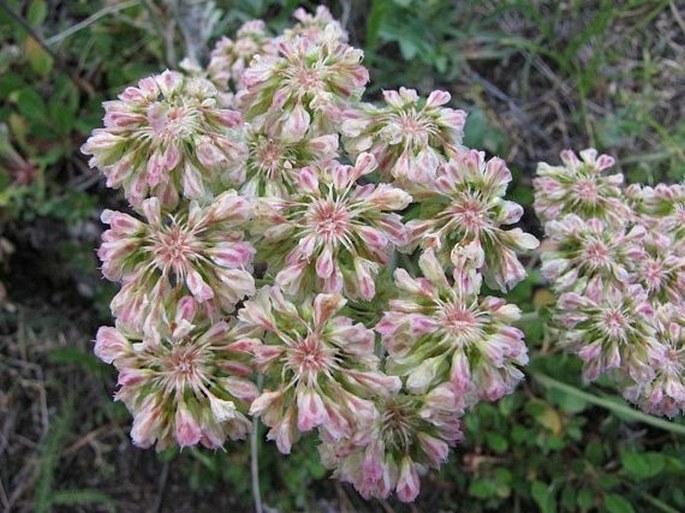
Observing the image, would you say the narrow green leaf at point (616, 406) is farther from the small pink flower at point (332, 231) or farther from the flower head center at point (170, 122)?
the flower head center at point (170, 122)

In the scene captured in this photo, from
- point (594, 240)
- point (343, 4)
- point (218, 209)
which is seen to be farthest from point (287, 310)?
point (343, 4)

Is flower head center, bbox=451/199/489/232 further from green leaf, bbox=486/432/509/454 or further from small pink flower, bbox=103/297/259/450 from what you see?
green leaf, bbox=486/432/509/454

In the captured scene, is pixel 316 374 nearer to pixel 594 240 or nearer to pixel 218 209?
pixel 218 209

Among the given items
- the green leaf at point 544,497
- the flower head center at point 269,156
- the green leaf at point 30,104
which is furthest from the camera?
the green leaf at point 30,104

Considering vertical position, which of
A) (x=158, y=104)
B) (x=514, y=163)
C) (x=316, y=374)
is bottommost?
(x=514, y=163)

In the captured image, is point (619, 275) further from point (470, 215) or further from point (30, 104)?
point (30, 104)

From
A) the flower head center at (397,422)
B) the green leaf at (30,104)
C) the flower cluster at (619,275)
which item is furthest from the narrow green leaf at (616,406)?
the green leaf at (30,104)
